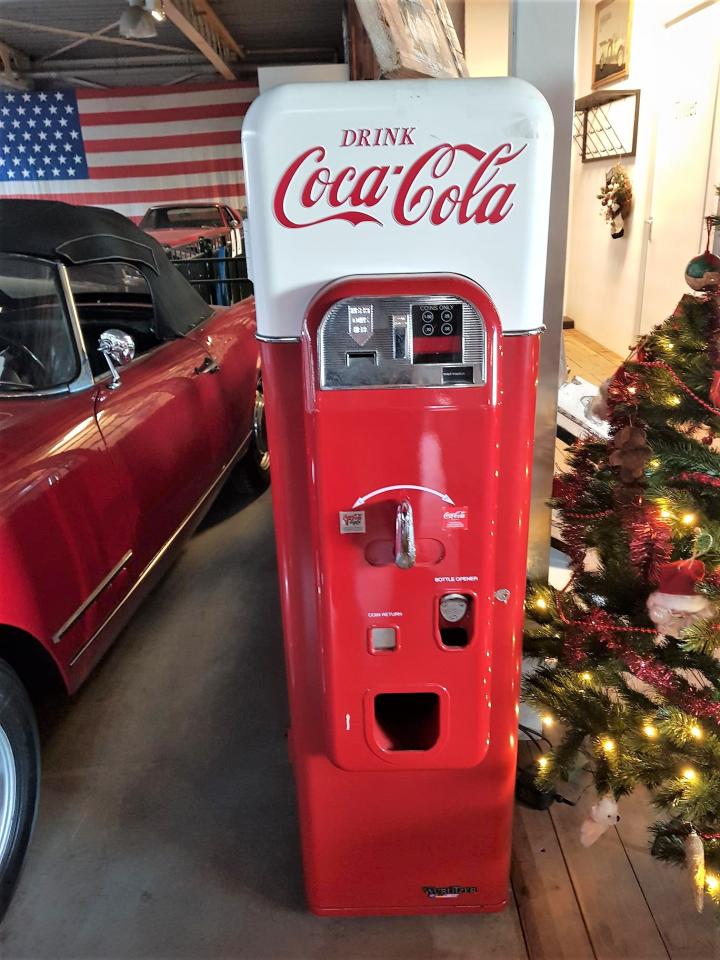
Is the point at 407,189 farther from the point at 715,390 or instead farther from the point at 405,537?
the point at 715,390

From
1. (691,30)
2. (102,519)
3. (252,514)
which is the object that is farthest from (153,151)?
(102,519)

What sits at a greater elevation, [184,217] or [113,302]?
[184,217]

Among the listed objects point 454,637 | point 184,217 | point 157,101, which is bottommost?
point 454,637

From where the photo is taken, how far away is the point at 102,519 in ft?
7.45

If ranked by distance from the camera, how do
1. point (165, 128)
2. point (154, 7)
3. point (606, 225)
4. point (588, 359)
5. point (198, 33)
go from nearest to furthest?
point (154, 7)
point (588, 359)
point (606, 225)
point (198, 33)
point (165, 128)

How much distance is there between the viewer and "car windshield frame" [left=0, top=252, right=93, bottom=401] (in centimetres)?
235

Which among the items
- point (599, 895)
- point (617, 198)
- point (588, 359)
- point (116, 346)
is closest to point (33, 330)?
point (116, 346)

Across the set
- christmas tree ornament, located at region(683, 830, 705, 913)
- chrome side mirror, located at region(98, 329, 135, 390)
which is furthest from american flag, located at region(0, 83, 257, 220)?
christmas tree ornament, located at region(683, 830, 705, 913)

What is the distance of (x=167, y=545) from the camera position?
2.81 metres

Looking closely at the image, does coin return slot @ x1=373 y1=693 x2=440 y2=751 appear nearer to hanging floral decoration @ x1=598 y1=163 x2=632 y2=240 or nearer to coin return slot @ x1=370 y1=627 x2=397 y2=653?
coin return slot @ x1=370 y1=627 x2=397 y2=653

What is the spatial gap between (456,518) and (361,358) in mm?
338

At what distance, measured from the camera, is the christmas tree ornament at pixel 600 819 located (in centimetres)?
176

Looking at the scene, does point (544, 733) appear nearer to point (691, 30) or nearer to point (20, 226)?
point (20, 226)

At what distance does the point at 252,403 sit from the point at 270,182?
2839mm
